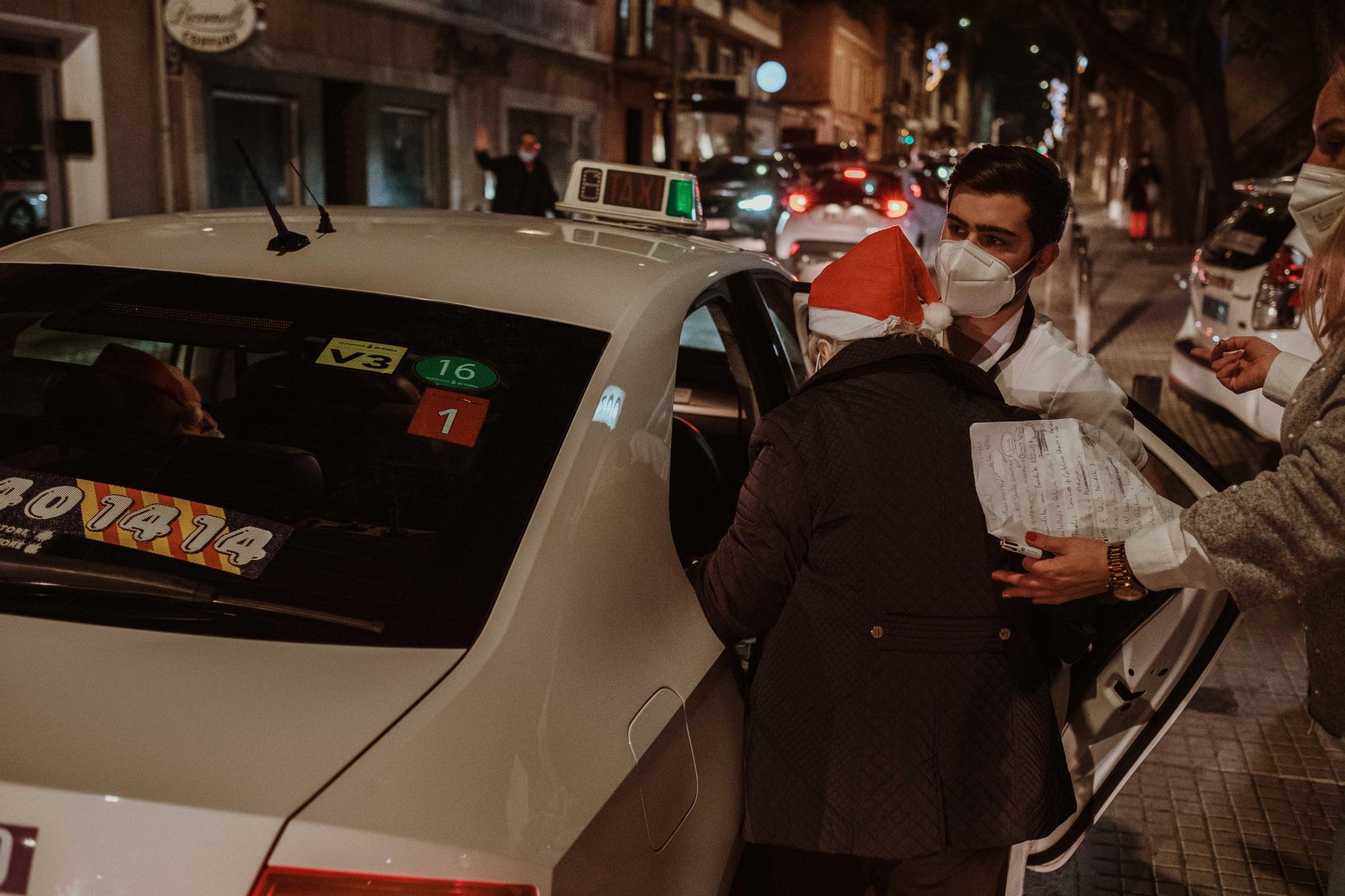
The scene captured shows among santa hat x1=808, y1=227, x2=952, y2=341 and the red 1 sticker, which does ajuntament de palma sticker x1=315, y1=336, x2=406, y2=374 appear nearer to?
the red 1 sticker

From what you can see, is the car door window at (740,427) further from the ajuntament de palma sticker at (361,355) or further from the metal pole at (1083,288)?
the metal pole at (1083,288)

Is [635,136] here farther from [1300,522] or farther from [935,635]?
[1300,522]

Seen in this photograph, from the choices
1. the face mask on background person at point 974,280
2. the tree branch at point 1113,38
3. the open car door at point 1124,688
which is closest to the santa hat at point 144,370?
the face mask on background person at point 974,280

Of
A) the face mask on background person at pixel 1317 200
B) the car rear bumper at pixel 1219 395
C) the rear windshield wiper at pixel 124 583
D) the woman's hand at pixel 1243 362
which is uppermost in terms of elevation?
the face mask on background person at pixel 1317 200

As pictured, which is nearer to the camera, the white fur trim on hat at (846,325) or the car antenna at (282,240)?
the white fur trim on hat at (846,325)

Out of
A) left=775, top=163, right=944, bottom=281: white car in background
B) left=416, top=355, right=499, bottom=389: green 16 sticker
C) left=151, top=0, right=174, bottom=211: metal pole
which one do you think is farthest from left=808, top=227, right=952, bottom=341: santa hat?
left=775, top=163, right=944, bottom=281: white car in background

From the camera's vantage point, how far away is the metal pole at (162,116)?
13078 millimetres

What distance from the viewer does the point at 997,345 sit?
2479 mm

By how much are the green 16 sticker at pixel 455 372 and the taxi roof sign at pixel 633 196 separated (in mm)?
1553

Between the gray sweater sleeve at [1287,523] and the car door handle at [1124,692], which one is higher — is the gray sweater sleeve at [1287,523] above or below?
above

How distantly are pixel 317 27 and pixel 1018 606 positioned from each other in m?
16.5

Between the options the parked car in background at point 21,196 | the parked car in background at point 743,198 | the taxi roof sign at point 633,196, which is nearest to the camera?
the taxi roof sign at point 633,196

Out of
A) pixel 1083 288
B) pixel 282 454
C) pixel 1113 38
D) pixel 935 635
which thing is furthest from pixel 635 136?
pixel 935 635

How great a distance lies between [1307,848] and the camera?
3.44m
